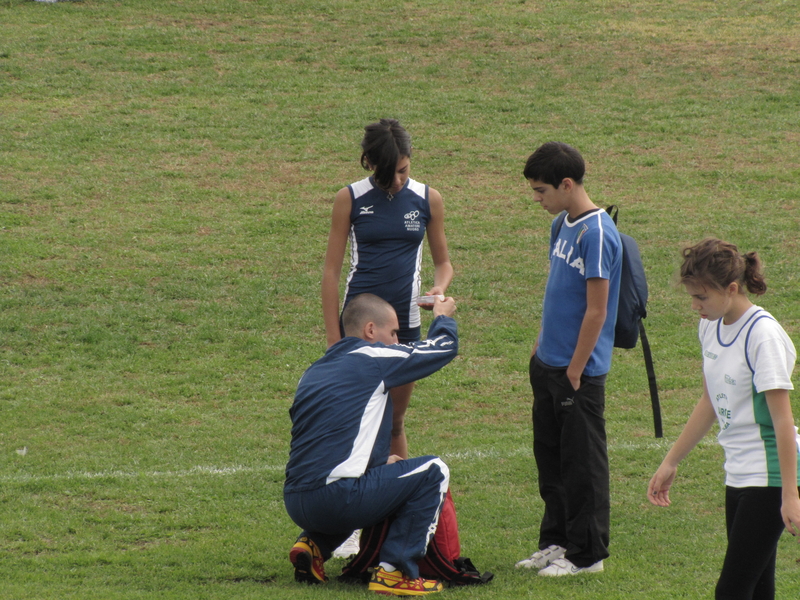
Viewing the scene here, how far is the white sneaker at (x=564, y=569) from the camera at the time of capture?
4328 millimetres

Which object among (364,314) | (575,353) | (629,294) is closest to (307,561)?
(364,314)

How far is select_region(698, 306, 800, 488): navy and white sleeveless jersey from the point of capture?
3.14 meters

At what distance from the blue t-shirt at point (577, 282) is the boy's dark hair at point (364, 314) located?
753 millimetres

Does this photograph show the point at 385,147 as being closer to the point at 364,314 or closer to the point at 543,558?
the point at 364,314

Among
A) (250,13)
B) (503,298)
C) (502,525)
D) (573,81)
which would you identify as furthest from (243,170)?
(502,525)

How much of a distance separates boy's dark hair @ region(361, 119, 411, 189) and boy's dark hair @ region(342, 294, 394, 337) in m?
0.66

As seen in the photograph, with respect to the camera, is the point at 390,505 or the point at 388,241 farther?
the point at 388,241

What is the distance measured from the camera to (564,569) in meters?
4.35

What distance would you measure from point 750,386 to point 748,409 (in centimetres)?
8

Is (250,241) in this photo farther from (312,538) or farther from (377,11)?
(377,11)

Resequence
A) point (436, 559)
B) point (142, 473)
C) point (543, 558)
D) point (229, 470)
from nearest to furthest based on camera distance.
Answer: point (436, 559), point (543, 558), point (142, 473), point (229, 470)

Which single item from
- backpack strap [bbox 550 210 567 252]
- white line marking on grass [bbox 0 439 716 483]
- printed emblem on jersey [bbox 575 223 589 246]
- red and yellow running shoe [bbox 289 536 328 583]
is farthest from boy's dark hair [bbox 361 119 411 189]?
white line marking on grass [bbox 0 439 716 483]

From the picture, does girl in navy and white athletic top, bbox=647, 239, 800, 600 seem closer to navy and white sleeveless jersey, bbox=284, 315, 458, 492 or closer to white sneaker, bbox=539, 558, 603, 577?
white sneaker, bbox=539, 558, 603, 577

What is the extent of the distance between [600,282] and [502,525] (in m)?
1.73
